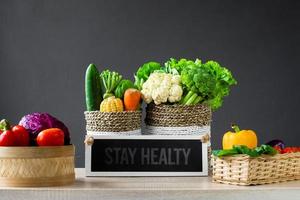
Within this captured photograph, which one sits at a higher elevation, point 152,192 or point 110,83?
point 110,83

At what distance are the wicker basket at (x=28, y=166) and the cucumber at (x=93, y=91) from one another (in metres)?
0.36

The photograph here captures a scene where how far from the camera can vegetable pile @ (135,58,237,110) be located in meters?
1.97

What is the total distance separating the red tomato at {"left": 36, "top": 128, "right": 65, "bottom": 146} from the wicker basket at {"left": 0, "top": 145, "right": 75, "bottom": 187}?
2 cm

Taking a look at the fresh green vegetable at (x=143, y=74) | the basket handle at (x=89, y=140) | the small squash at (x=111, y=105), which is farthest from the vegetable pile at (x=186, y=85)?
the basket handle at (x=89, y=140)

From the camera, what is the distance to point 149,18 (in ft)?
14.9

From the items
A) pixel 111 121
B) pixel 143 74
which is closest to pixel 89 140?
pixel 111 121

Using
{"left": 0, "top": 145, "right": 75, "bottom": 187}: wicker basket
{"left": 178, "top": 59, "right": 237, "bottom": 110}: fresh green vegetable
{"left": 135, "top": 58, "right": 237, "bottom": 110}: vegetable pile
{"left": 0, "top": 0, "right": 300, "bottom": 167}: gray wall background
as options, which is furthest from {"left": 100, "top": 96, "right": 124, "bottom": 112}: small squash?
{"left": 0, "top": 0, "right": 300, "bottom": 167}: gray wall background

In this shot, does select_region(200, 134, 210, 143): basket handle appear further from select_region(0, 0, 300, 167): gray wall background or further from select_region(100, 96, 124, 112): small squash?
select_region(0, 0, 300, 167): gray wall background

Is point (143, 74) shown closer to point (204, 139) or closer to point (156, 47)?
point (204, 139)

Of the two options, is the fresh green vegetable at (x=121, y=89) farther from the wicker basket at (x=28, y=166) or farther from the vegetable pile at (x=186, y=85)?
the wicker basket at (x=28, y=166)

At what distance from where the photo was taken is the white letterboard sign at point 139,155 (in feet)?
6.23

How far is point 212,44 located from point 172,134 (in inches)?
102

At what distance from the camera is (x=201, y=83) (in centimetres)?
197

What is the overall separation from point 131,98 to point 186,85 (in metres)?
0.19
